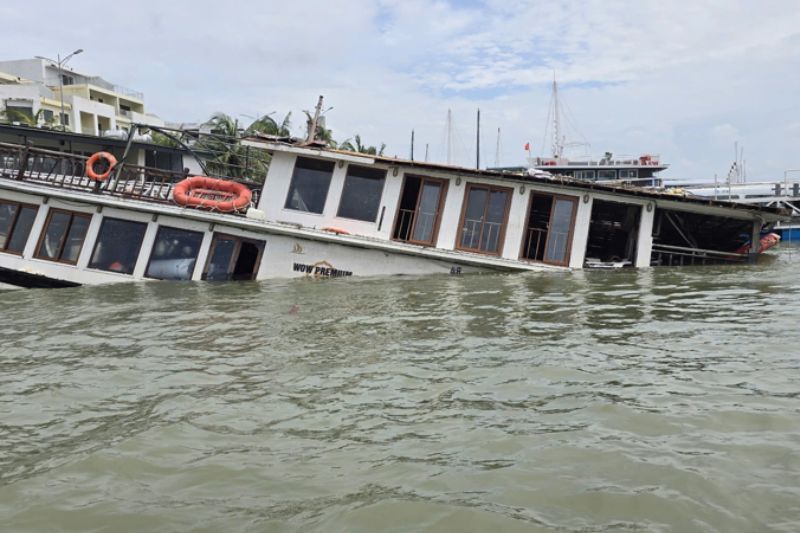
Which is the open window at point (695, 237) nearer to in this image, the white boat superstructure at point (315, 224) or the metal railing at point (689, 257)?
the metal railing at point (689, 257)

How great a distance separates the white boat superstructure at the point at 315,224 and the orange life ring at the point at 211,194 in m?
0.18

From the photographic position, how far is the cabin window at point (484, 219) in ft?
42.9

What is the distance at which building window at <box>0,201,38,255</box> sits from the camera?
516 inches

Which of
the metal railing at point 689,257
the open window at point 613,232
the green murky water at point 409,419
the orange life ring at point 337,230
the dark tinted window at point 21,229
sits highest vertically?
the open window at point 613,232

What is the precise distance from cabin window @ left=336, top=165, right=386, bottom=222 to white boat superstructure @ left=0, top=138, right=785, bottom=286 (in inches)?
0.8

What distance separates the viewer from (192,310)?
9164 mm

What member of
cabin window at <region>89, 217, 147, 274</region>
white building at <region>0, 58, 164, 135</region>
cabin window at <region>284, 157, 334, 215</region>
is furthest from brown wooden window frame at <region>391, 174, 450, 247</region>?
white building at <region>0, 58, 164, 135</region>

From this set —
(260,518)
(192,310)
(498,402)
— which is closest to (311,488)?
(260,518)

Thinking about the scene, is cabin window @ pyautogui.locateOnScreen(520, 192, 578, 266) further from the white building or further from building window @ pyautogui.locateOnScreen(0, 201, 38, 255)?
the white building

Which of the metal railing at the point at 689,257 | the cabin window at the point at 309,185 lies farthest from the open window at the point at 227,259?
the metal railing at the point at 689,257

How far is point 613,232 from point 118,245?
12.2 m

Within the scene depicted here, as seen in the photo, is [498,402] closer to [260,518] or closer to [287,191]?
[260,518]

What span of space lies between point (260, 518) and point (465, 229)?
1038cm

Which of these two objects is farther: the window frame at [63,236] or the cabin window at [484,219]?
the cabin window at [484,219]
